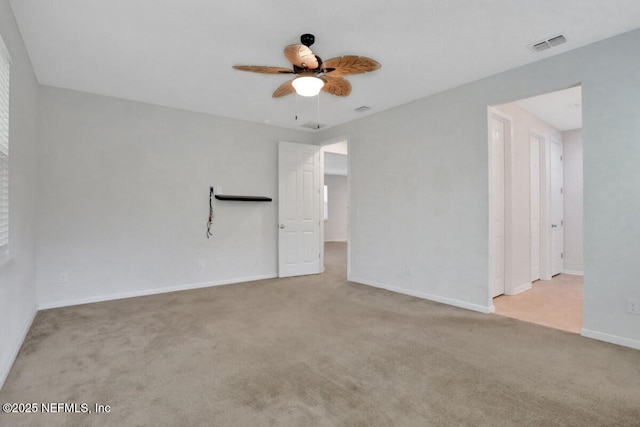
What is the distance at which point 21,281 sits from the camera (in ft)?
9.68

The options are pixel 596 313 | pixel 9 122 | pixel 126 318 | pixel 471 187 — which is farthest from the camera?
pixel 471 187

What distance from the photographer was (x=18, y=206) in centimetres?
282

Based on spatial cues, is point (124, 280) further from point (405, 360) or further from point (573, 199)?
point (573, 199)

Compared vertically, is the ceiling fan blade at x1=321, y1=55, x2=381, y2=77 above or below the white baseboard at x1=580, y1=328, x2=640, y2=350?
above

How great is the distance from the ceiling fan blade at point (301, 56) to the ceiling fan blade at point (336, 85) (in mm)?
289

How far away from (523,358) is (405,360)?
3.05 feet

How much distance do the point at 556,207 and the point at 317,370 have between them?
561cm

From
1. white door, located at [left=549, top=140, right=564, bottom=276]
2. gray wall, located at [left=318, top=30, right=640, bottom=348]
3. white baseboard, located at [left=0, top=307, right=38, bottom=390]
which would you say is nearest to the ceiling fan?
gray wall, located at [left=318, top=30, right=640, bottom=348]

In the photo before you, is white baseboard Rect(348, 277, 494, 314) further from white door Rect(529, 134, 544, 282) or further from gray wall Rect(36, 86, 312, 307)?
white door Rect(529, 134, 544, 282)

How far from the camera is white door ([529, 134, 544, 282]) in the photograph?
5.18 metres

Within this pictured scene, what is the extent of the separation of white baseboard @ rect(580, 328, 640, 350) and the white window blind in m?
4.72

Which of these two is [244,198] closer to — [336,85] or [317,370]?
[336,85]

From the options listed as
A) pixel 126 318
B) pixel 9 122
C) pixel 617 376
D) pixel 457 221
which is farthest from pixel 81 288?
pixel 617 376

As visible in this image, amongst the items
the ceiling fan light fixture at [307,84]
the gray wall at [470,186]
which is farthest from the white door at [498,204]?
the ceiling fan light fixture at [307,84]
